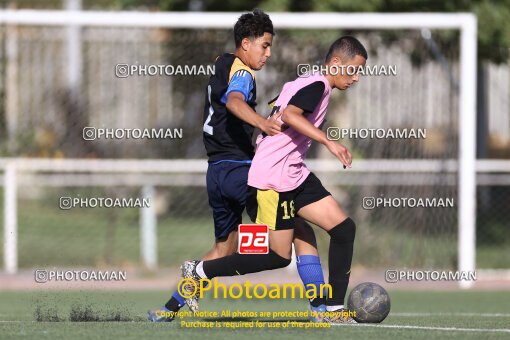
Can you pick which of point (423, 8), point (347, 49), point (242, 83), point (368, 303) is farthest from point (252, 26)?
point (423, 8)

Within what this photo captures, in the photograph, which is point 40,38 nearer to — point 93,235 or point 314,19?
point 93,235

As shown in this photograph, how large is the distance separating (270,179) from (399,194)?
21.6 feet

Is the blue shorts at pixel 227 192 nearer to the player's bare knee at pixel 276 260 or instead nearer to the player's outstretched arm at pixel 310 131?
the player's bare knee at pixel 276 260

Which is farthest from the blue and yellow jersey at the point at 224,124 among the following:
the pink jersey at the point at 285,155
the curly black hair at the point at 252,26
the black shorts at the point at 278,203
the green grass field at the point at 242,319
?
the green grass field at the point at 242,319

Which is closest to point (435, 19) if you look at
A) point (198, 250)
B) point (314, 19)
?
point (314, 19)

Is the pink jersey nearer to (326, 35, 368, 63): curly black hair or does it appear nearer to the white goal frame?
(326, 35, 368, 63): curly black hair

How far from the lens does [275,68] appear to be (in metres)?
13.4

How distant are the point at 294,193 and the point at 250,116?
0.63 meters

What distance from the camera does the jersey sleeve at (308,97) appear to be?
6.95 m

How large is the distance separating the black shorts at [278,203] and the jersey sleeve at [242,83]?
2.14 ft

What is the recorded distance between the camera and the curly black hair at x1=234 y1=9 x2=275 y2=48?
7.47m

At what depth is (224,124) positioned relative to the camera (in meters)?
7.54

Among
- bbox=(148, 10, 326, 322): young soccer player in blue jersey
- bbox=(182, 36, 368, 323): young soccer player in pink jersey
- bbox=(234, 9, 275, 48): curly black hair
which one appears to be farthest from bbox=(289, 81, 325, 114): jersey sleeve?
bbox=(234, 9, 275, 48): curly black hair

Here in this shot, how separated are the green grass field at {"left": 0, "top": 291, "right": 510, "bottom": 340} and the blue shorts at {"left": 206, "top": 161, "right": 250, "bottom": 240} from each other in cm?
75
